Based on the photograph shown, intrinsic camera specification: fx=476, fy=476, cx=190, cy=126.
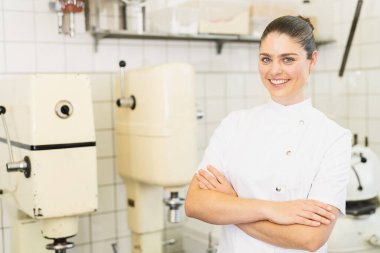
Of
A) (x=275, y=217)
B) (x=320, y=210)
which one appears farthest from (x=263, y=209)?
(x=320, y=210)

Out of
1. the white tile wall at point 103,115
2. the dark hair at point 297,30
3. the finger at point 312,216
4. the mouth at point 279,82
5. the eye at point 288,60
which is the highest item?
the dark hair at point 297,30

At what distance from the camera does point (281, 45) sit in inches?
56.3

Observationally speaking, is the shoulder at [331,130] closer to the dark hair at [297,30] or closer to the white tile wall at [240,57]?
the dark hair at [297,30]

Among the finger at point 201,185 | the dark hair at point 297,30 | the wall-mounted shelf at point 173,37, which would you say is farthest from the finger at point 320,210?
the wall-mounted shelf at point 173,37

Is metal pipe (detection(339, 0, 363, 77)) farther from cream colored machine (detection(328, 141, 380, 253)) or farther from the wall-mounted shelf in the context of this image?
cream colored machine (detection(328, 141, 380, 253))

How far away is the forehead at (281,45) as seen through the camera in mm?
1425

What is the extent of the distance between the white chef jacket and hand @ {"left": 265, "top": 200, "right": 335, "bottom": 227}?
37 mm

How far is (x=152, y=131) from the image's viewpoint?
6.52 feet

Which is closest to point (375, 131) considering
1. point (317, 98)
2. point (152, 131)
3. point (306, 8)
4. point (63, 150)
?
point (317, 98)

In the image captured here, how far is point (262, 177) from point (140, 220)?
90cm

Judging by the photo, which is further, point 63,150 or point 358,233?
point 358,233

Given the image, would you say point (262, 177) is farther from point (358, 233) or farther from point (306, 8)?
point (306, 8)

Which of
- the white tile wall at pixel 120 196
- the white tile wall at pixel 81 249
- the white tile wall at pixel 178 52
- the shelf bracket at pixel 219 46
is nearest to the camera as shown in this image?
the white tile wall at pixel 81 249

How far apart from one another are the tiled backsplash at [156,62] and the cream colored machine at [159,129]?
385 mm
